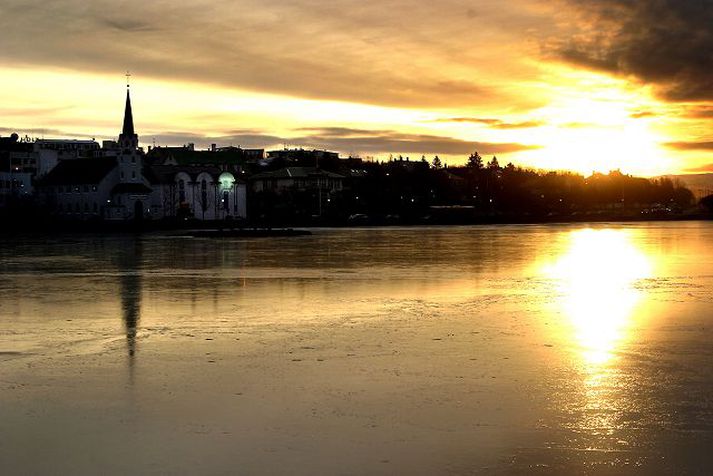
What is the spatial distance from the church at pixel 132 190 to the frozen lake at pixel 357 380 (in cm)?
11104

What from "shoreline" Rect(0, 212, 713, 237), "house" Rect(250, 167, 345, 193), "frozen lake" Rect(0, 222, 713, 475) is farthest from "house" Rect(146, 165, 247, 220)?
"frozen lake" Rect(0, 222, 713, 475)

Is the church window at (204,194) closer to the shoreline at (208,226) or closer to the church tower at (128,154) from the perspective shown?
the church tower at (128,154)

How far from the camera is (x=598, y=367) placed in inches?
596

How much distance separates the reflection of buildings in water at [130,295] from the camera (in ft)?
62.9

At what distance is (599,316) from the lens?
2227cm

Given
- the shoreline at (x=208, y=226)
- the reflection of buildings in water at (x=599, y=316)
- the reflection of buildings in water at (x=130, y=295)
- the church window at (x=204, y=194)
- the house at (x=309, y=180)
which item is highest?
the house at (x=309, y=180)

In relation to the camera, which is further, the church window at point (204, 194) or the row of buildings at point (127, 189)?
the church window at point (204, 194)

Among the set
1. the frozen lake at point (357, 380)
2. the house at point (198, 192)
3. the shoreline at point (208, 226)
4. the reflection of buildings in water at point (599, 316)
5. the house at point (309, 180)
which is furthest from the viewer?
the house at point (309, 180)

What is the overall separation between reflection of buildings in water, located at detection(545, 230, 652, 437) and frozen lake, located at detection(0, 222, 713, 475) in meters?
0.07

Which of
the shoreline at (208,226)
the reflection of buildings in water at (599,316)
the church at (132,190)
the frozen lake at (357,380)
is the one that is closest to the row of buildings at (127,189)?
the church at (132,190)

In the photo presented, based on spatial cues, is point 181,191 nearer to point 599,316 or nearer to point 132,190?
point 132,190

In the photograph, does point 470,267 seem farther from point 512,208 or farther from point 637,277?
point 512,208

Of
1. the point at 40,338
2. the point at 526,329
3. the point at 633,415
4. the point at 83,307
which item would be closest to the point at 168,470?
the point at 633,415

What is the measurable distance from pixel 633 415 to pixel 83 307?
654 inches
